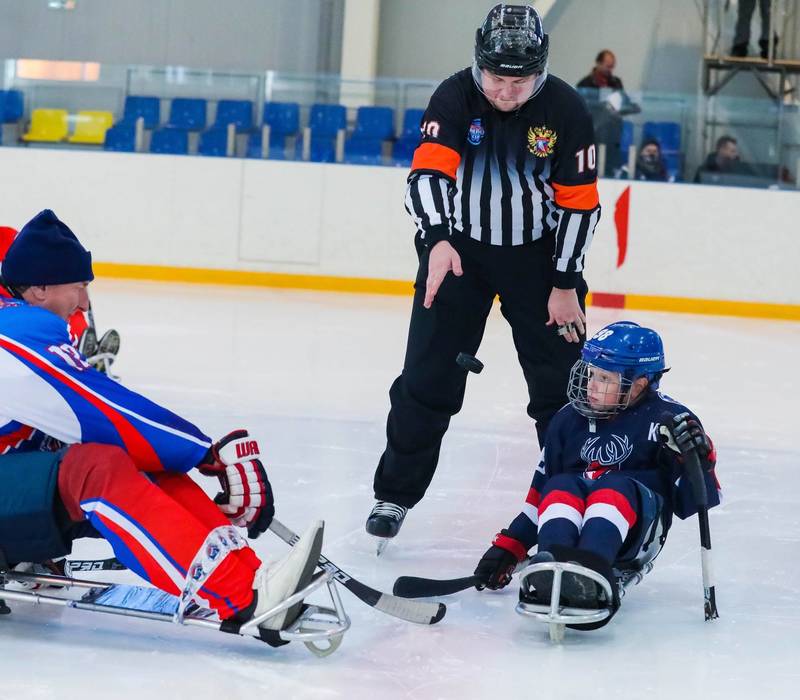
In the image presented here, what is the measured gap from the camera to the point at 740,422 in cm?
468

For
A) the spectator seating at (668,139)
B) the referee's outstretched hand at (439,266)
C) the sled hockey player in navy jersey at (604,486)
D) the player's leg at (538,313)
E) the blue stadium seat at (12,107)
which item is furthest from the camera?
the blue stadium seat at (12,107)

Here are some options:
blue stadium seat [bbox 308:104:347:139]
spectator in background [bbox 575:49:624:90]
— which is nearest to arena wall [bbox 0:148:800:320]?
blue stadium seat [bbox 308:104:347:139]

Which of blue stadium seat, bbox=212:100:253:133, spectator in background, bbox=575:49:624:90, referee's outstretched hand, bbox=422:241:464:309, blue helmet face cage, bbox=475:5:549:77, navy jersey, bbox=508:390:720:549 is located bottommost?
navy jersey, bbox=508:390:720:549

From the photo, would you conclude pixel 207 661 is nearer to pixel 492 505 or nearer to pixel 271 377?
pixel 492 505

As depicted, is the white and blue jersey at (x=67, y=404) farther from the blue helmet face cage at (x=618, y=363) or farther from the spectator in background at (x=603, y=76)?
the spectator in background at (x=603, y=76)

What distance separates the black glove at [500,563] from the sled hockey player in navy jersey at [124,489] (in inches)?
19.3

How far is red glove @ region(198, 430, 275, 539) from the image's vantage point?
213 centimetres

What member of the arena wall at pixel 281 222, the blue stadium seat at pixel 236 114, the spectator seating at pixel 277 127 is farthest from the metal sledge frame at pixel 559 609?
the blue stadium seat at pixel 236 114

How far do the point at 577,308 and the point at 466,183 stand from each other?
14.3 inches

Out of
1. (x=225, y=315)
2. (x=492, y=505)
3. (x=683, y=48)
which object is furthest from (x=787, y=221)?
(x=492, y=505)

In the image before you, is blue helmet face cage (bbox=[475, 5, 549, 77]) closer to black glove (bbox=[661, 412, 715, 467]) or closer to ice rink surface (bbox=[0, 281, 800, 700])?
black glove (bbox=[661, 412, 715, 467])

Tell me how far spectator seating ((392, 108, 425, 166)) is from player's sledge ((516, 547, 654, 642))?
682 centimetres

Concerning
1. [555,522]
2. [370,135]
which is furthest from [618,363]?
[370,135]

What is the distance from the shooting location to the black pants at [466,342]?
2.83 meters
